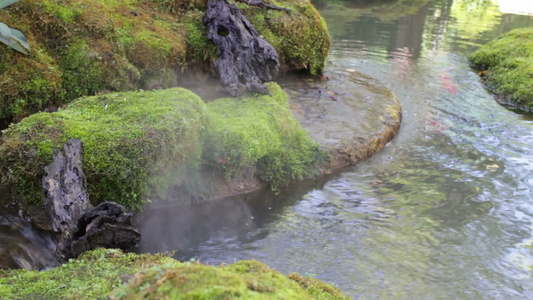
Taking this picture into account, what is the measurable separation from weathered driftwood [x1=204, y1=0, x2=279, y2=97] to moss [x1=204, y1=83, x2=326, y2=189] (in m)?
0.36

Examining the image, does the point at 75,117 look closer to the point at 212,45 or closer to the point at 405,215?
the point at 212,45

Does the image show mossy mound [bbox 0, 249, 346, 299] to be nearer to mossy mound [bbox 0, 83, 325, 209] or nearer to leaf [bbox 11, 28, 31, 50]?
mossy mound [bbox 0, 83, 325, 209]

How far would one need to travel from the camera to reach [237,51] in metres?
8.02

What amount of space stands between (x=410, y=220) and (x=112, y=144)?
3.81m

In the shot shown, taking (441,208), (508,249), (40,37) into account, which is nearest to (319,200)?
(441,208)

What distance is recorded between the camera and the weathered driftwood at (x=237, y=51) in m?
7.61

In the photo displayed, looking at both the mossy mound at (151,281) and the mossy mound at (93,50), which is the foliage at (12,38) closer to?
the mossy mound at (93,50)

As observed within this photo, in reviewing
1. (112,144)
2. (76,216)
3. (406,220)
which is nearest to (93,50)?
(112,144)

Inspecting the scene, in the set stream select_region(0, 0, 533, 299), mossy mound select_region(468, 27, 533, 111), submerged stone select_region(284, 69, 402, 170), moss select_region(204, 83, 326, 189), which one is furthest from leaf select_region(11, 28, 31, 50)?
mossy mound select_region(468, 27, 533, 111)

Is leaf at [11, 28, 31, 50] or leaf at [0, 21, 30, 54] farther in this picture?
leaf at [11, 28, 31, 50]

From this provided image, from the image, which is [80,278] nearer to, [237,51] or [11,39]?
[11,39]

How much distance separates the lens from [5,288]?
10.3ft

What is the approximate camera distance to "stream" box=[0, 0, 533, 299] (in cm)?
478

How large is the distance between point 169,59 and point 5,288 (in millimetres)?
5255
